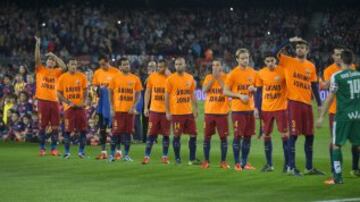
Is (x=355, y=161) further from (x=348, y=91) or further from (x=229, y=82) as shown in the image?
(x=229, y=82)

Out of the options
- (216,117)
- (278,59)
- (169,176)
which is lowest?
(169,176)

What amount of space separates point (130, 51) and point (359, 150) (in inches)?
1190

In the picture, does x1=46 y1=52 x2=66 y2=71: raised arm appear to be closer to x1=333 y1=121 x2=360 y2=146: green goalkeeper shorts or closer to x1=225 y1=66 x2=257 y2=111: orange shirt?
x1=225 y1=66 x2=257 y2=111: orange shirt

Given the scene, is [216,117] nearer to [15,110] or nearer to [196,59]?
[15,110]

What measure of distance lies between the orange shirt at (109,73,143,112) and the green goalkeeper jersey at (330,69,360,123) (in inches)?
262

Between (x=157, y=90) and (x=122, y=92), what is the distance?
0.88 m

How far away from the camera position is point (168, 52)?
151 ft

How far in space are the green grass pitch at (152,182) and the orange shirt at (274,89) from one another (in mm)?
1296

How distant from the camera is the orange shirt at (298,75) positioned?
15.6 meters

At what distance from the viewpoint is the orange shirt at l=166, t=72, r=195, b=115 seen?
59.6 feet

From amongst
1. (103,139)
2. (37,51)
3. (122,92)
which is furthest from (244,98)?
(37,51)

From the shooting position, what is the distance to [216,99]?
704 inches

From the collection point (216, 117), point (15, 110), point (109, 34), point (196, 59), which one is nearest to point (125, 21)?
point (109, 34)

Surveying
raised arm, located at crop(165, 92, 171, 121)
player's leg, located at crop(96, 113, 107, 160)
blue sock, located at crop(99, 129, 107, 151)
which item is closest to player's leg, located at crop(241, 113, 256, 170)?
raised arm, located at crop(165, 92, 171, 121)
